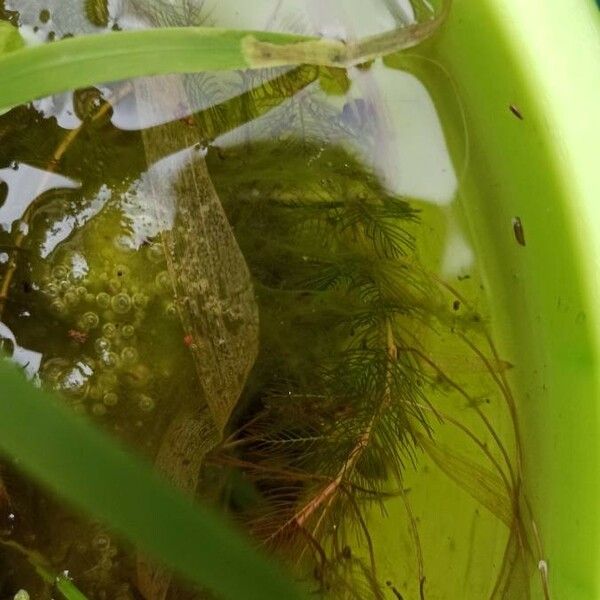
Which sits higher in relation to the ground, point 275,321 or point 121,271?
point 121,271

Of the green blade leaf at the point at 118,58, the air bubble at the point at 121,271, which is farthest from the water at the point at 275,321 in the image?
the green blade leaf at the point at 118,58

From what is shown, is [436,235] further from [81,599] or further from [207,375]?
[81,599]

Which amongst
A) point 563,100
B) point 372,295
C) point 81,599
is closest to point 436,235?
point 372,295

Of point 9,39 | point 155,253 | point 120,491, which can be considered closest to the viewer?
point 120,491

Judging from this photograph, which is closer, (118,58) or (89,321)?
(118,58)

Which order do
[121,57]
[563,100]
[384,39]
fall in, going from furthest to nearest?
[384,39], [563,100], [121,57]

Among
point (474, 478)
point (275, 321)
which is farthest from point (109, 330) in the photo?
point (474, 478)

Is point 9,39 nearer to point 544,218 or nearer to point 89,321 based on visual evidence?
point 89,321

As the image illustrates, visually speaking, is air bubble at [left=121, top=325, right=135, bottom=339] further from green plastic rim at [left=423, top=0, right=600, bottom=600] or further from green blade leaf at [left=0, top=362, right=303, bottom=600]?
green plastic rim at [left=423, top=0, right=600, bottom=600]
